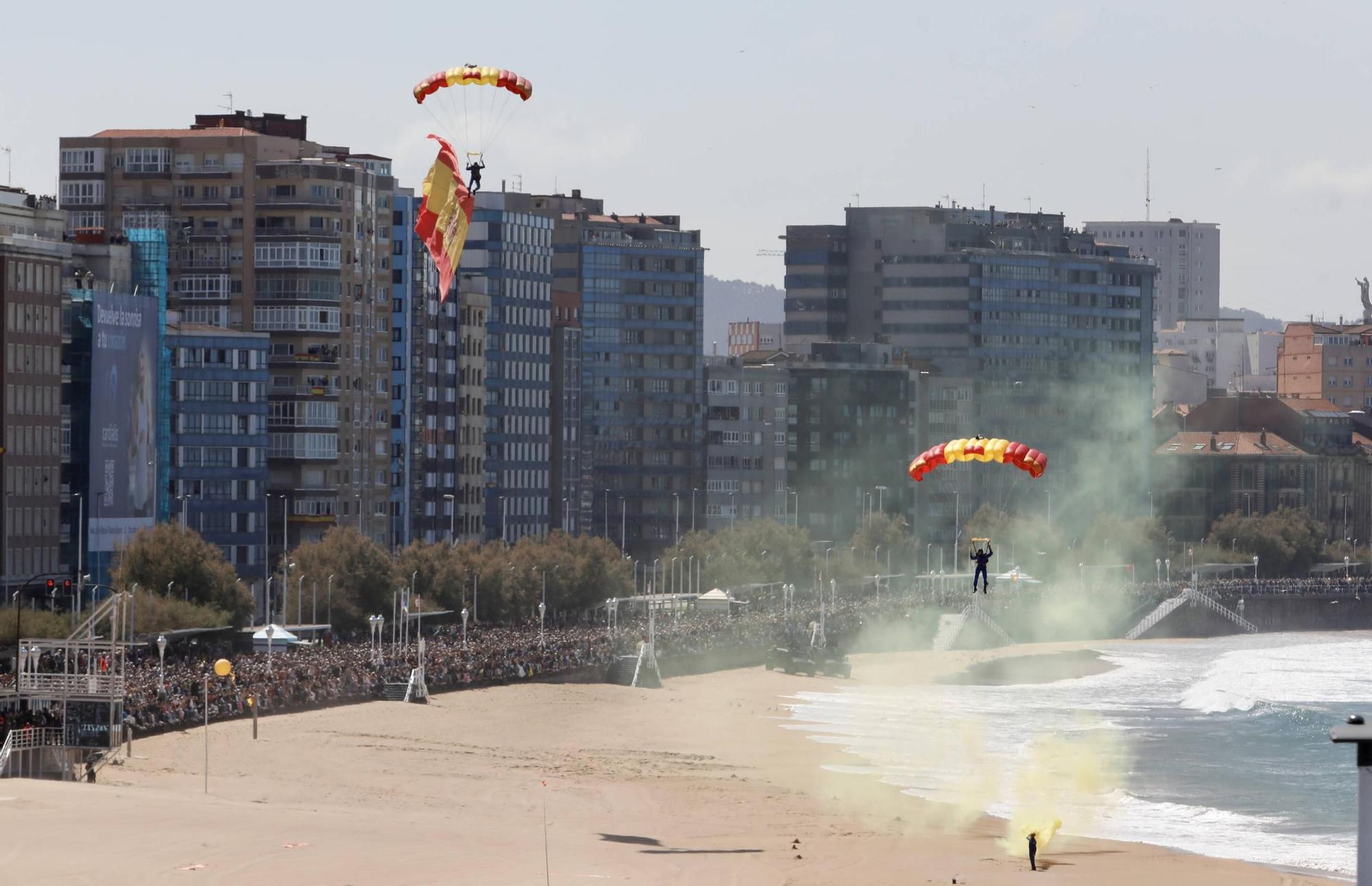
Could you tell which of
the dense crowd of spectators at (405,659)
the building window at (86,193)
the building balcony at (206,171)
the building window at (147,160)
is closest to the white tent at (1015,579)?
the dense crowd of spectators at (405,659)

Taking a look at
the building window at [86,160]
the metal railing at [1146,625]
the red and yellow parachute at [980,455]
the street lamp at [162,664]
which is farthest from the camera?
the metal railing at [1146,625]

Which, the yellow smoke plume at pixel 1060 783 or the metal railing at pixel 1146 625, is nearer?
the yellow smoke plume at pixel 1060 783

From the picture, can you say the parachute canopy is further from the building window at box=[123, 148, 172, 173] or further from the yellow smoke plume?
the building window at box=[123, 148, 172, 173]

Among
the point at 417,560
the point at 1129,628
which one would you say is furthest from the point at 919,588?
the point at 417,560

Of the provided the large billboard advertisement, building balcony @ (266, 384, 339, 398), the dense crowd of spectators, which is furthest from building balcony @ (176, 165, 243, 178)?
the dense crowd of spectators

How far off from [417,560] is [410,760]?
172ft

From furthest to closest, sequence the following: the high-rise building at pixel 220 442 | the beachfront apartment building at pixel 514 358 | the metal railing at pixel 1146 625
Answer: the metal railing at pixel 1146 625, the beachfront apartment building at pixel 514 358, the high-rise building at pixel 220 442

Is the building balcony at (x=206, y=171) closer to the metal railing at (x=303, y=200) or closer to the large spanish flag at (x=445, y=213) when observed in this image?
the metal railing at (x=303, y=200)

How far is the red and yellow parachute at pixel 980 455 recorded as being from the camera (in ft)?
266

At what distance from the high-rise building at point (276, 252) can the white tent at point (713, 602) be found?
70.5ft

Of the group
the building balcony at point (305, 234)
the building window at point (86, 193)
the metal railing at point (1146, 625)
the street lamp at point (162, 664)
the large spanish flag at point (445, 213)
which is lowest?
the metal railing at point (1146, 625)

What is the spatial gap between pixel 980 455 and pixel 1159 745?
26.4 meters

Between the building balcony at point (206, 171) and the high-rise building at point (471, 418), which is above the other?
the building balcony at point (206, 171)

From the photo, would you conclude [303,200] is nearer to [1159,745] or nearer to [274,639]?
[274,639]
